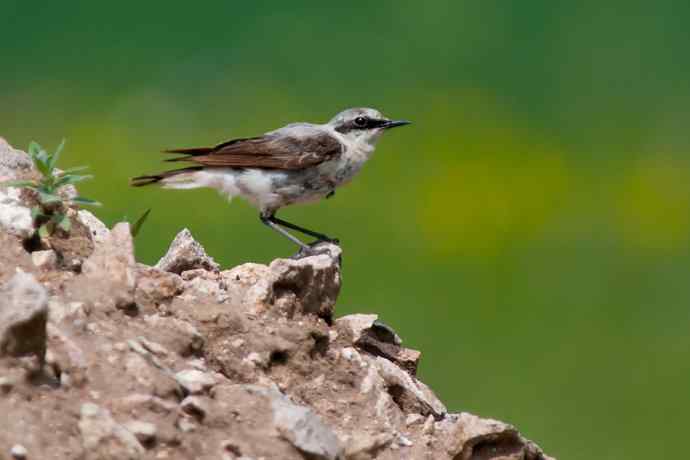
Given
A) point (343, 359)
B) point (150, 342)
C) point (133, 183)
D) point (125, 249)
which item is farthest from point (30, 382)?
point (133, 183)

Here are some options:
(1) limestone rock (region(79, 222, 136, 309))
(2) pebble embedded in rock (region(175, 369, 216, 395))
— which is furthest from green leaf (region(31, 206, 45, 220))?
(2) pebble embedded in rock (region(175, 369, 216, 395))

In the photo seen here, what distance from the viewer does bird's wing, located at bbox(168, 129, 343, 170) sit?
914cm

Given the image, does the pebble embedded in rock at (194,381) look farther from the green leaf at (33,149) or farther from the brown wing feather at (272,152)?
the brown wing feather at (272,152)

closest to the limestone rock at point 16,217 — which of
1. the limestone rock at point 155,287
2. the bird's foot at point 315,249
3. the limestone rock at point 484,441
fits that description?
the limestone rock at point 155,287

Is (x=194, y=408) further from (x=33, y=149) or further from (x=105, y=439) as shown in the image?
(x=33, y=149)

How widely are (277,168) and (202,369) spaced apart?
4.10 m

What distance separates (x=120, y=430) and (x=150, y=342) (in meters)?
0.71

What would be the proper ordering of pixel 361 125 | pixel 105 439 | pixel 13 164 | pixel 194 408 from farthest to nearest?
pixel 361 125 → pixel 13 164 → pixel 194 408 → pixel 105 439

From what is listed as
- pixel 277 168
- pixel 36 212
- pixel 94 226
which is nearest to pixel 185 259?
pixel 94 226

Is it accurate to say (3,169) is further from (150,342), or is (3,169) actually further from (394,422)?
(394,422)

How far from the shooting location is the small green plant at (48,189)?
552cm

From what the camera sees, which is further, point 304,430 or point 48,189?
point 48,189

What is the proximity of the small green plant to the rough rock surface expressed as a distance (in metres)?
0.17

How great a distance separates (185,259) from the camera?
247 inches
